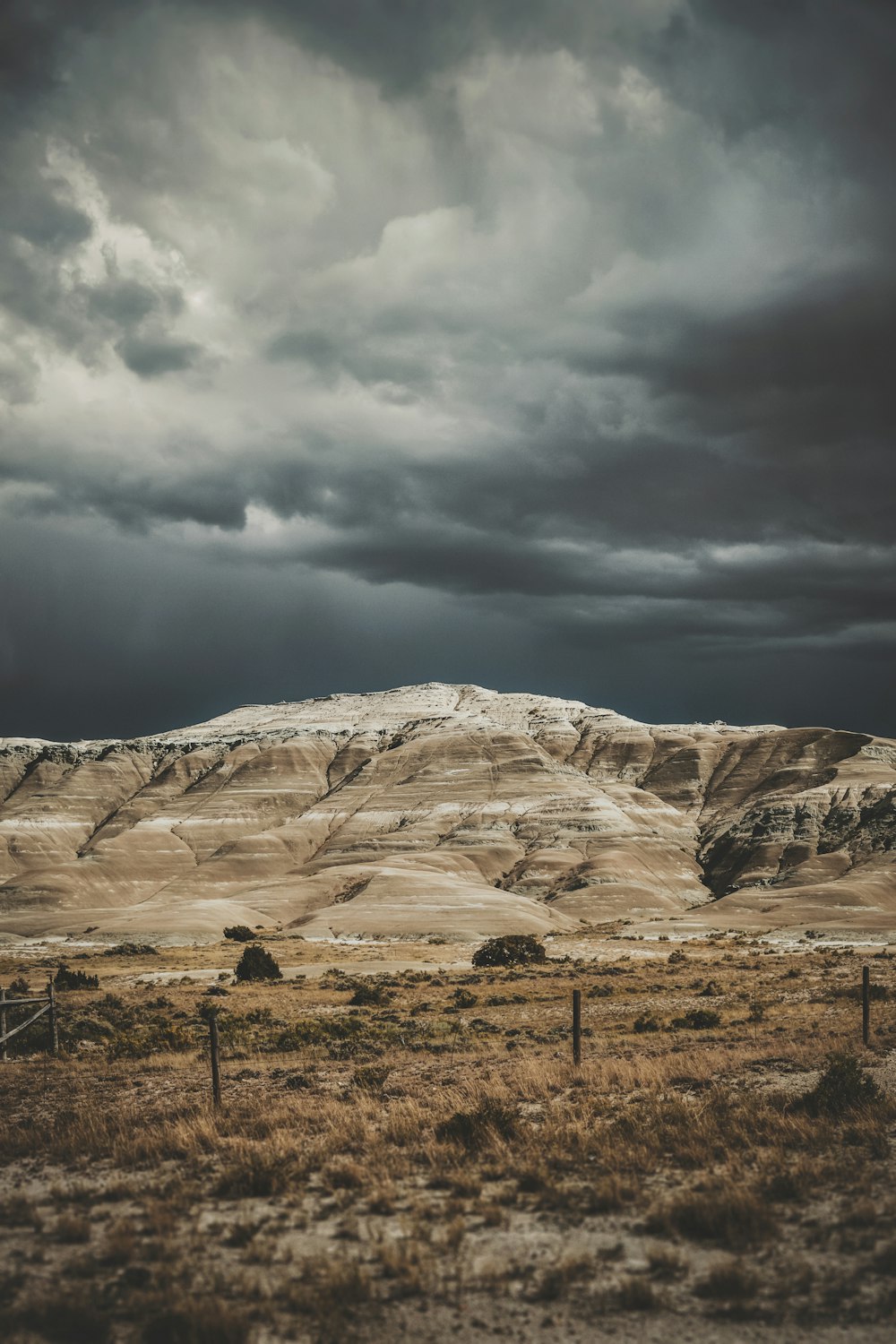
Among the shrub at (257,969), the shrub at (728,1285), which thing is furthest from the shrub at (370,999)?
the shrub at (728,1285)

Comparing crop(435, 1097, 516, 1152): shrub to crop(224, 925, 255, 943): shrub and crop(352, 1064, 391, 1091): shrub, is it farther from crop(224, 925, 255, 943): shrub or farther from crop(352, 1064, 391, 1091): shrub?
crop(224, 925, 255, 943): shrub

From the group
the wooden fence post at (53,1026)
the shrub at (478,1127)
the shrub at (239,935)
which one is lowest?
the shrub at (239,935)

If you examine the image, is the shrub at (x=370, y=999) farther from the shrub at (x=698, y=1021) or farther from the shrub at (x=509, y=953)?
the shrub at (x=509, y=953)

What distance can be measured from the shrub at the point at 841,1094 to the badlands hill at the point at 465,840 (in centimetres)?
7132

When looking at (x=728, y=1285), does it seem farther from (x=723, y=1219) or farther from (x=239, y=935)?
(x=239, y=935)

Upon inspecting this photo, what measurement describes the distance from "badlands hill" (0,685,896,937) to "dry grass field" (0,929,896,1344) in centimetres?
6685

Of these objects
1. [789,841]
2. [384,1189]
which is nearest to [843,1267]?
[384,1189]

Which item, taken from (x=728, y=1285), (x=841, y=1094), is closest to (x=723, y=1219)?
(x=728, y=1285)

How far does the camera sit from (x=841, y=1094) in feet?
48.1

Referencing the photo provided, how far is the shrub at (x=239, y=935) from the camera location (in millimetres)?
81850

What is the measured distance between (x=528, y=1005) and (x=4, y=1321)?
2841 cm

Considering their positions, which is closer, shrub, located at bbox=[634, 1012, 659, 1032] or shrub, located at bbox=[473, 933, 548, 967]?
shrub, located at bbox=[634, 1012, 659, 1032]

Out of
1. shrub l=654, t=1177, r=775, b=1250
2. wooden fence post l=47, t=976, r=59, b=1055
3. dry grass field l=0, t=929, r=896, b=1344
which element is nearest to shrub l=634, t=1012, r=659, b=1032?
dry grass field l=0, t=929, r=896, b=1344

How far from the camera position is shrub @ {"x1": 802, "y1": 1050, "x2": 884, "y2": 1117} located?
14.3 m
